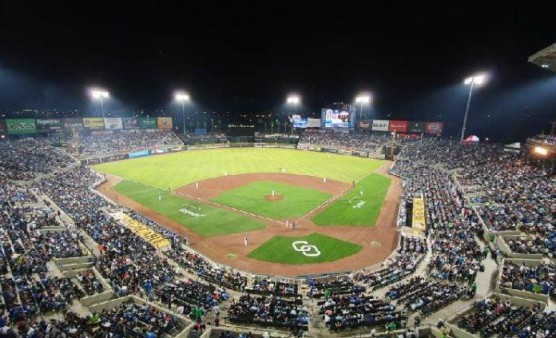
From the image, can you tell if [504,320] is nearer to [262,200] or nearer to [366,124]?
[262,200]

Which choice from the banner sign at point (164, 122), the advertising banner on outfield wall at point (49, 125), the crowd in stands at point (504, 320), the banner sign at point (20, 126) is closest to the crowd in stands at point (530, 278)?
the crowd in stands at point (504, 320)

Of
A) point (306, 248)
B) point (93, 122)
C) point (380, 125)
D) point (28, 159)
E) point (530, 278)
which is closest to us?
point (530, 278)

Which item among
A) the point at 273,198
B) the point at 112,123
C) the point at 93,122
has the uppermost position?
the point at 93,122

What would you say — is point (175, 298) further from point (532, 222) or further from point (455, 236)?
point (532, 222)

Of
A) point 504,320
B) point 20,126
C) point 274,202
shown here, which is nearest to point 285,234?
point 274,202

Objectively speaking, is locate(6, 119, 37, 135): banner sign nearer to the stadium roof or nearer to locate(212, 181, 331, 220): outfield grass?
locate(212, 181, 331, 220): outfield grass

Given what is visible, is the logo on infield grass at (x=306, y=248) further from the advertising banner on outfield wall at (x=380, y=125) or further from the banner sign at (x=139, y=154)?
the advertising banner on outfield wall at (x=380, y=125)

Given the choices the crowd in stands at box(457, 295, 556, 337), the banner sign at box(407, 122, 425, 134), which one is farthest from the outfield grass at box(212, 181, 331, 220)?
the banner sign at box(407, 122, 425, 134)

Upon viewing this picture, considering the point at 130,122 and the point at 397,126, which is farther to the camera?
the point at 130,122
